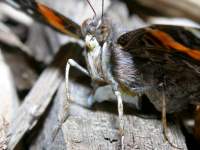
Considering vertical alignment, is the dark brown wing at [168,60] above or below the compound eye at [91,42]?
below

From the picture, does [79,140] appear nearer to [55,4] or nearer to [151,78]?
[151,78]

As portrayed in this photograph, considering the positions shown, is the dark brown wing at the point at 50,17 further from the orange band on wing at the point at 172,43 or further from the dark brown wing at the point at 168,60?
the orange band on wing at the point at 172,43

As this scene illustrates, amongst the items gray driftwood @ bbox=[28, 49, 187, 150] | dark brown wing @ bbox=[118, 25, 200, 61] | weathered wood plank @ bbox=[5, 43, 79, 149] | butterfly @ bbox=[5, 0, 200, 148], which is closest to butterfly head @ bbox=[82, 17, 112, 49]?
butterfly @ bbox=[5, 0, 200, 148]

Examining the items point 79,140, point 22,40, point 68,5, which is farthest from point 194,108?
point 22,40

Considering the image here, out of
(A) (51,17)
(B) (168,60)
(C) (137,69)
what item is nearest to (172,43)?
(B) (168,60)

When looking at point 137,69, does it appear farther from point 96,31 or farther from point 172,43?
point 172,43

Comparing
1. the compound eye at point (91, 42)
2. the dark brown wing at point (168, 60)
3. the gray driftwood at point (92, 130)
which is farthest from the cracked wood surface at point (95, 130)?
the compound eye at point (91, 42)
